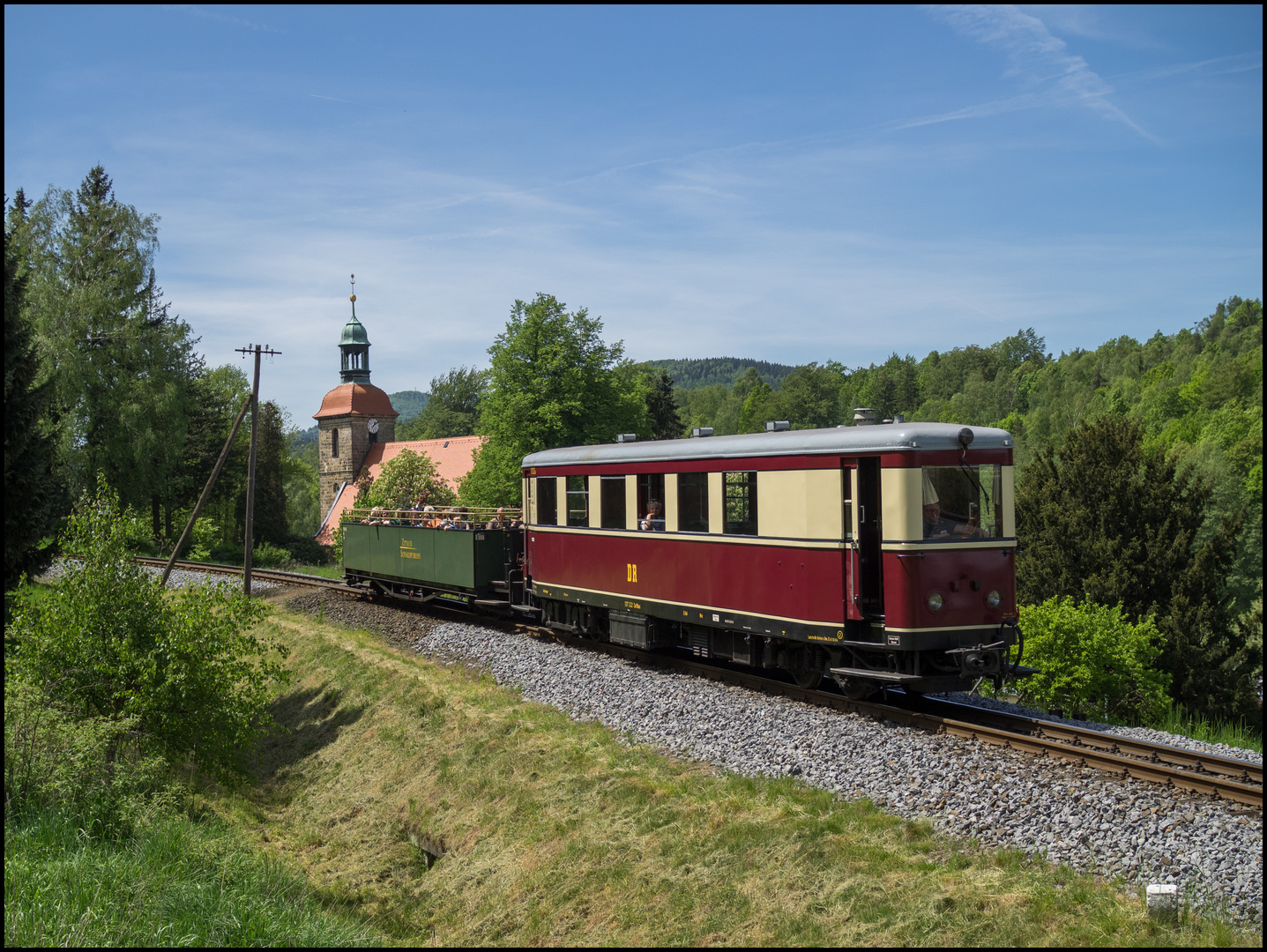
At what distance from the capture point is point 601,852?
9.29 metres


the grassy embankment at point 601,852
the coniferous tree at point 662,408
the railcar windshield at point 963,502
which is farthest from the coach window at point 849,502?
the coniferous tree at point 662,408

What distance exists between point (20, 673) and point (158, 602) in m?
2.27

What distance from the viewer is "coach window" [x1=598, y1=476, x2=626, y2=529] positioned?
1504 centimetres

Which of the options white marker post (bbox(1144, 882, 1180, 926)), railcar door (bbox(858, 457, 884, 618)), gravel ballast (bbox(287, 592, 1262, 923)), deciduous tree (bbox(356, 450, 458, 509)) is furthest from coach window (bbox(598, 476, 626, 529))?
deciduous tree (bbox(356, 450, 458, 509))

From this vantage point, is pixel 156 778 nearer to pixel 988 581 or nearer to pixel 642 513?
pixel 642 513

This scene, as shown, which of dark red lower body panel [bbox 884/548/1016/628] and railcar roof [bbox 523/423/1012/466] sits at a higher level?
railcar roof [bbox 523/423/1012/466]

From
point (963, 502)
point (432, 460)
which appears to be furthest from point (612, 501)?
point (432, 460)

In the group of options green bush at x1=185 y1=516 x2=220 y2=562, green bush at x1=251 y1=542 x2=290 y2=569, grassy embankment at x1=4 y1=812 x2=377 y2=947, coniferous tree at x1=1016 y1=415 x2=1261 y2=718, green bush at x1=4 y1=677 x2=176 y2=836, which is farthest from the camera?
green bush at x1=251 y1=542 x2=290 y2=569

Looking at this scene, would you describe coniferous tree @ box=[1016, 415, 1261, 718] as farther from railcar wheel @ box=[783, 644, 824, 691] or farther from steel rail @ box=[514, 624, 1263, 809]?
steel rail @ box=[514, 624, 1263, 809]

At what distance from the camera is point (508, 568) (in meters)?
19.3

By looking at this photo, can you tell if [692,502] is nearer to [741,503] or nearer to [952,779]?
[741,503]

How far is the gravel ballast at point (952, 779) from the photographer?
7102 millimetres

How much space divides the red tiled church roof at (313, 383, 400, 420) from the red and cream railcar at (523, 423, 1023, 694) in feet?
169

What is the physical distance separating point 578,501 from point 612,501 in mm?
1133
